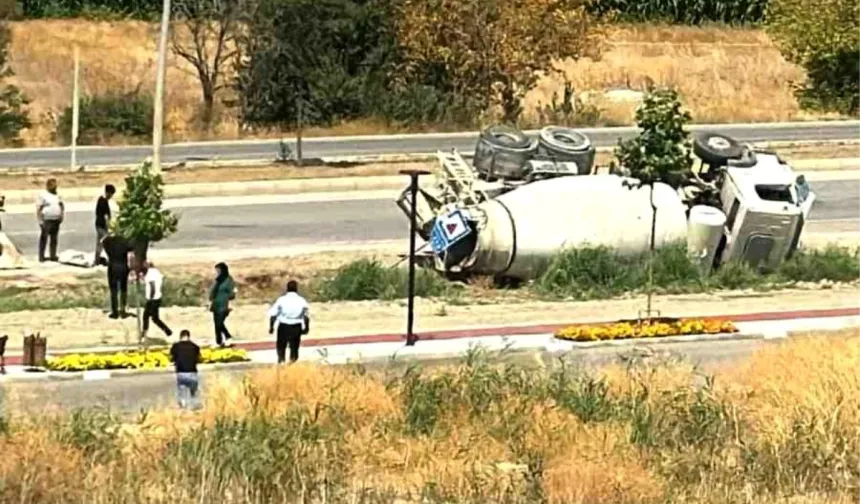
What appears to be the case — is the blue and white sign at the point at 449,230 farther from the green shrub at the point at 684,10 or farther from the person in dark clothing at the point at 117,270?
the green shrub at the point at 684,10

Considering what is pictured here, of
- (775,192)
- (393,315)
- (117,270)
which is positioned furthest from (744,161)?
(117,270)

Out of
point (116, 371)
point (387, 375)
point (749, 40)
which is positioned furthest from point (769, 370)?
point (749, 40)

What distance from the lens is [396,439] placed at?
14219mm

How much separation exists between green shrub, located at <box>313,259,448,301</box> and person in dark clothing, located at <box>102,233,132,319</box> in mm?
3916

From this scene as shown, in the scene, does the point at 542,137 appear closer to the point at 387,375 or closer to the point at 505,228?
the point at 505,228

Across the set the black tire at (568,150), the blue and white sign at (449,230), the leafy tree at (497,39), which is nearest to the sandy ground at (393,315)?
the blue and white sign at (449,230)

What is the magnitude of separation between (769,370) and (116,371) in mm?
7379

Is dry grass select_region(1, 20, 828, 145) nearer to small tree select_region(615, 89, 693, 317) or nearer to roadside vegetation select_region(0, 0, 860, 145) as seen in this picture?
roadside vegetation select_region(0, 0, 860, 145)

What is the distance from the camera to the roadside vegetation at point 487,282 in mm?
26406

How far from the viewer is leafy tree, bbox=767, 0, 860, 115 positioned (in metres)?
54.2

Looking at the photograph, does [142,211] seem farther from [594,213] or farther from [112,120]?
[112,120]

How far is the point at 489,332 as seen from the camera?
75.0 feet

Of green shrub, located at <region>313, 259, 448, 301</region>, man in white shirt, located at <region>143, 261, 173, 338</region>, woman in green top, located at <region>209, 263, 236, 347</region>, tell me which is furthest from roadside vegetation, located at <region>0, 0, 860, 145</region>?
woman in green top, located at <region>209, 263, 236, 347</region>

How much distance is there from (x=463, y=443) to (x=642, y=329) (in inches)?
353
